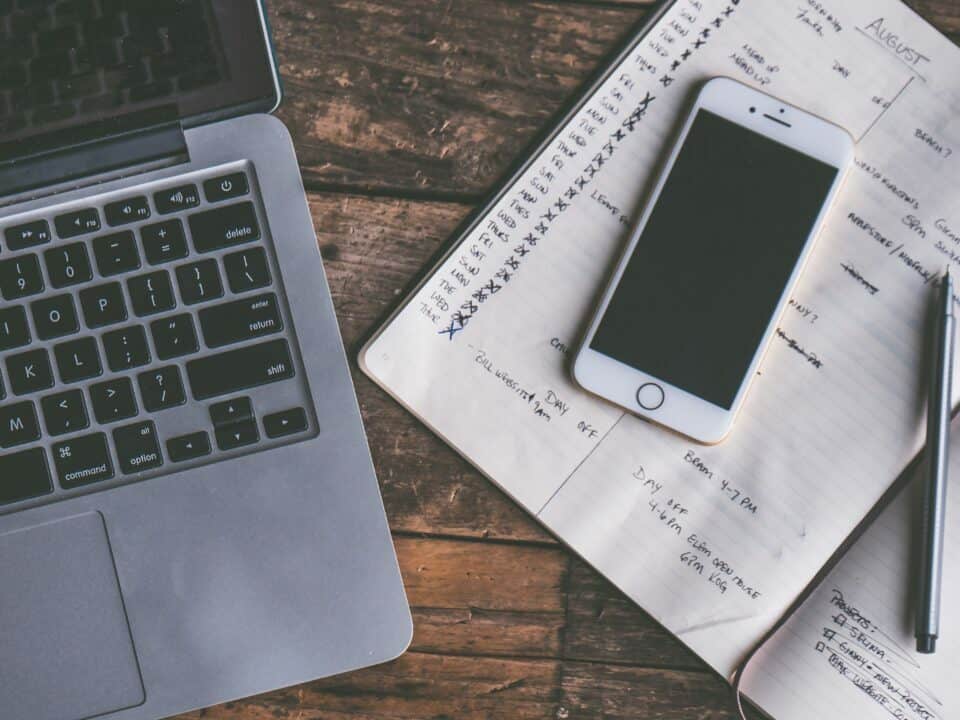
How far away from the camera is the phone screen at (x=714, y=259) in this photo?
0.52m

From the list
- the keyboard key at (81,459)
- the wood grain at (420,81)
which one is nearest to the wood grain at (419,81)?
the wood grain at (420,81)

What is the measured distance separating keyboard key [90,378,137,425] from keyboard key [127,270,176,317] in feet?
0.14

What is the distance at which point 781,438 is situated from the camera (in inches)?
20.6

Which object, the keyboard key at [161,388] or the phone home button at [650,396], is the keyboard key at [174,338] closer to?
the keyboard key at [161,388]

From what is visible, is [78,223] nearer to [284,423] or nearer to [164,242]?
[164,242]

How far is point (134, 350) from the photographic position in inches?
19.1

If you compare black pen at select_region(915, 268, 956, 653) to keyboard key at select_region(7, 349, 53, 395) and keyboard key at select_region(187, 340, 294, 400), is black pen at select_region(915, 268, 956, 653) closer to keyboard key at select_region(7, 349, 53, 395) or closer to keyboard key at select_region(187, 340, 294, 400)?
keyboard key at select_region(187, 340, 294, 400)

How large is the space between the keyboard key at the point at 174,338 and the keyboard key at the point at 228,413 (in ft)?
0.12

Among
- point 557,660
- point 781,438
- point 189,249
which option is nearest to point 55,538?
point 189,249

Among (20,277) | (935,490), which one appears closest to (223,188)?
(20,277)

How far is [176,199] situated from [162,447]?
14cm

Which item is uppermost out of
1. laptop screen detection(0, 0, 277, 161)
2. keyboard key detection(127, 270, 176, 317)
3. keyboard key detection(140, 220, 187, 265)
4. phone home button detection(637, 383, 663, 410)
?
laptop screen detection(0, 0, 277, 161)

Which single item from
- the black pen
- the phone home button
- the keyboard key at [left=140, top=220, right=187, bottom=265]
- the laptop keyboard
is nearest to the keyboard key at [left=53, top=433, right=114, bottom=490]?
the laptop keyboard

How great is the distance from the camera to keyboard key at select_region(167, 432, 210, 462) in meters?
0.48
